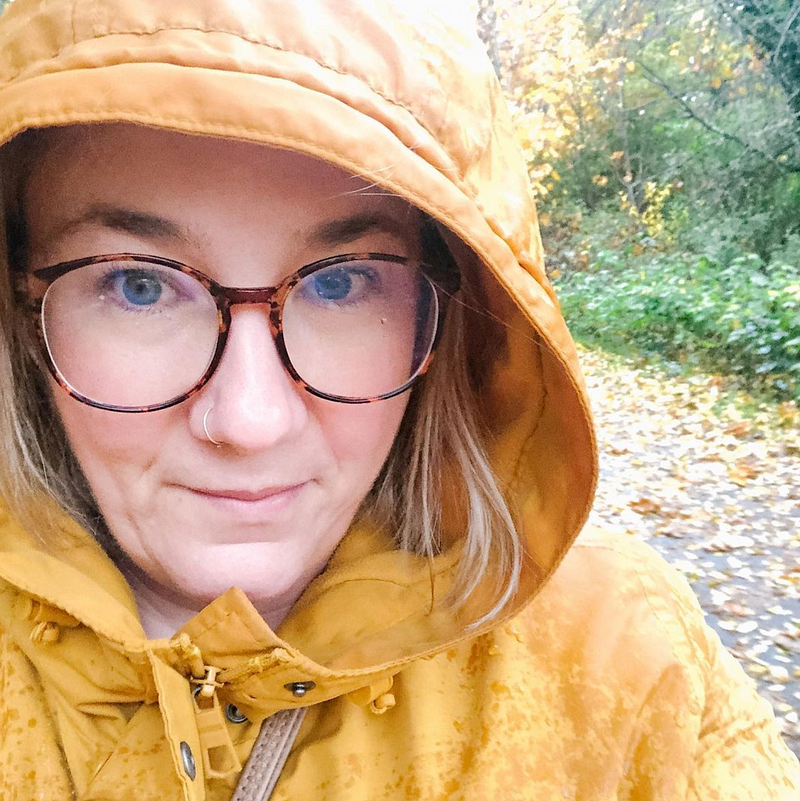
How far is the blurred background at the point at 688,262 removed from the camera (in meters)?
4.53

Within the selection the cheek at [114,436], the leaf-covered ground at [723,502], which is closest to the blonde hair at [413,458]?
the cheek at [114,436]

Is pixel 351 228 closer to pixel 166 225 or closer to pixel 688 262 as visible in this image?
pixel 166 225

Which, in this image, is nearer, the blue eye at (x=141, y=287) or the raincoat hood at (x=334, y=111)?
the raincoat hood at (x=334, y=111)

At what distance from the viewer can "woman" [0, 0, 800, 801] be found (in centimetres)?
90

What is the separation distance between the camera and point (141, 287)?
107 centimetres

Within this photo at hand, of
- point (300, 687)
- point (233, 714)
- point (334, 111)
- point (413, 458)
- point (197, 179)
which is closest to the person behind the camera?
point (334, 111)

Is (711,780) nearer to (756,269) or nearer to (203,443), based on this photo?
(203,443)

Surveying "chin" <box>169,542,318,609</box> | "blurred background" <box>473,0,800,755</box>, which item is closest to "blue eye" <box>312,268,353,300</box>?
"chin" <box>169,542,318,609</box>

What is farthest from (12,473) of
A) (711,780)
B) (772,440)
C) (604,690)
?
(772,440)

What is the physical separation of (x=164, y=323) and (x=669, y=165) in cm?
1413

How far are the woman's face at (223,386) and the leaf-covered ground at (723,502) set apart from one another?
2729 millimetres

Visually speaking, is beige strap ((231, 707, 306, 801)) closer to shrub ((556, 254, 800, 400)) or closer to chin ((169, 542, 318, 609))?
chin ((169, 542, 318, 609))

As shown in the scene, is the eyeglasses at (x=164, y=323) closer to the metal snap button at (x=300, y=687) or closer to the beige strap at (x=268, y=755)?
the metal snap button at (x=300, y=687)

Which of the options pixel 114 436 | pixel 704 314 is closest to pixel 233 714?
pixel 114 436
